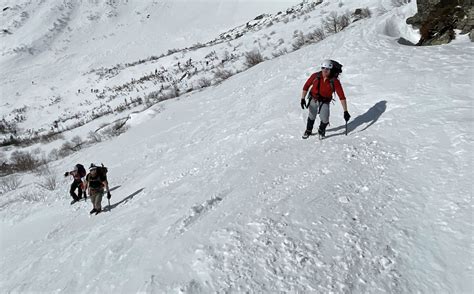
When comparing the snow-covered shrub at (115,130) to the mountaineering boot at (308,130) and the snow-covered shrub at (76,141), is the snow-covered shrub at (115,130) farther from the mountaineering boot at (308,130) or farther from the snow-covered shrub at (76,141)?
the mountaineering boot at (308,130)

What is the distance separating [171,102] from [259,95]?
24.1 feet

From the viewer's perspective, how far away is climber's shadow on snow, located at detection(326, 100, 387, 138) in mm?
7399

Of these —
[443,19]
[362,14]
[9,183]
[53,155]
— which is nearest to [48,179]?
[9,183]

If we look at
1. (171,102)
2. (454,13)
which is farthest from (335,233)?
(171,102)

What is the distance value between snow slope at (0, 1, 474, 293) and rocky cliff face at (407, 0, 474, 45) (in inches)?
32.9

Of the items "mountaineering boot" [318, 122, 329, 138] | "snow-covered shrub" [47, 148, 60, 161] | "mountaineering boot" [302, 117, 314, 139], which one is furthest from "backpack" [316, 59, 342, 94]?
"snow-covered shrub" [47, 148, 60, 161]

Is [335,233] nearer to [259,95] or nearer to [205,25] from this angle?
[259,95]

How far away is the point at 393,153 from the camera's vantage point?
233 inches

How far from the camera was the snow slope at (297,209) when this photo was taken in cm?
389

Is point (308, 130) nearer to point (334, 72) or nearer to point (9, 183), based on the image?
point (334, 72)

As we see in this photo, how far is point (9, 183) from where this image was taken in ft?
49.8

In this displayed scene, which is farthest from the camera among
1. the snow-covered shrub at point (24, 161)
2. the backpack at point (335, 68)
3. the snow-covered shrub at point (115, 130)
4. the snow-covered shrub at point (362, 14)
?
the snow-covered shrub at point (362, 14)

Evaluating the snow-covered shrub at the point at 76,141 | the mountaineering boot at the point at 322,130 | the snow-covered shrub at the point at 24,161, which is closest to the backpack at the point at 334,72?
the mountaineering boot at the point at 322,130

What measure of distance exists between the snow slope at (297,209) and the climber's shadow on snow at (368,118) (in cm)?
4
